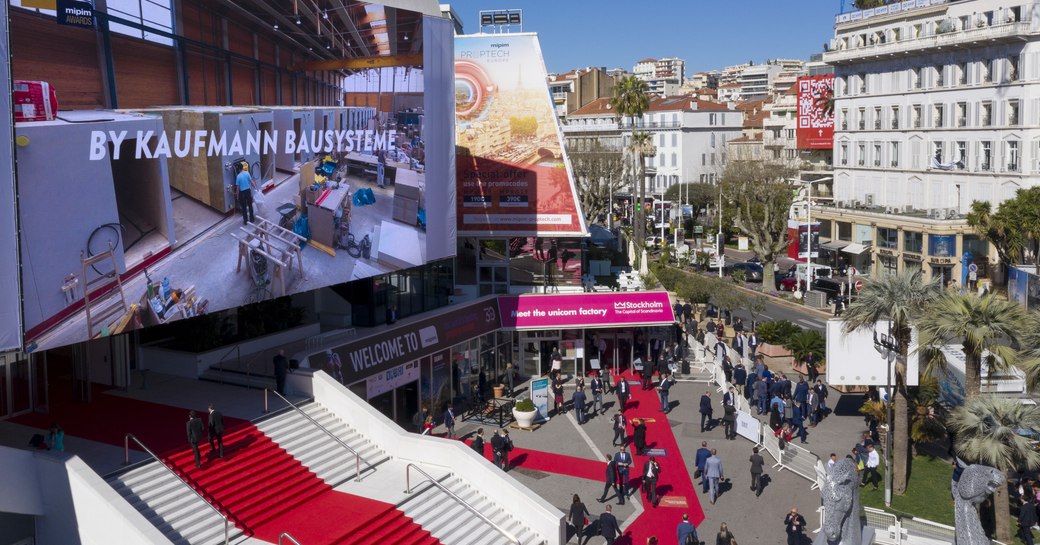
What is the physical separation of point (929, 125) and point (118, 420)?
167 ft

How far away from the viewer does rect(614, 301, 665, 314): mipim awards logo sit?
3556 cm

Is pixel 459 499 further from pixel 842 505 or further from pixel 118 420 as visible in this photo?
pixel 118 420

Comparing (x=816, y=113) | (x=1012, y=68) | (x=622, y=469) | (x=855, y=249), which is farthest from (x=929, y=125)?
(x=622, y=469)

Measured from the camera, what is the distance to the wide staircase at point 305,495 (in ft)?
60.5

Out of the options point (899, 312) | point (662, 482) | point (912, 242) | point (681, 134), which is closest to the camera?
point (899, 312)

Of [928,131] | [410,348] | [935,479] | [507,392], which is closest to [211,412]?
[410,348]

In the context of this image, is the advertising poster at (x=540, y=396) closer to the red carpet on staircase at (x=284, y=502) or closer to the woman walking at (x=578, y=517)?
the woman walking at (x=578, y=517)

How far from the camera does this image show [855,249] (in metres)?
58.3

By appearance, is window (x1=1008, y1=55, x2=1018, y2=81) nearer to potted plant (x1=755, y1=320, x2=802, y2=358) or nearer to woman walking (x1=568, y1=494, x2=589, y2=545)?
potted plant (x1=755, y1=320, x2=802, y2=358)

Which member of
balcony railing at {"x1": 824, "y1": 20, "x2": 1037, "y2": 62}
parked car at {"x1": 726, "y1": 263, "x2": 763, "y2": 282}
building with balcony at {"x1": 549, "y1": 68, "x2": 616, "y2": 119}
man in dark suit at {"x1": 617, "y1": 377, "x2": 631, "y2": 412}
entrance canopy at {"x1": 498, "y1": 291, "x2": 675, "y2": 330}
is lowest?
man in dark suit at {"x1": 617, "y1": 377, "x2": 631, "y2": 412}

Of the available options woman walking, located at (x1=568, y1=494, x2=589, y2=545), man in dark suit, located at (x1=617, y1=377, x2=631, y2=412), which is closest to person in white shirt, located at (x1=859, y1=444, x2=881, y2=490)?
woman walking, located at (x1=568, y1=494, x2=589, y2=545)

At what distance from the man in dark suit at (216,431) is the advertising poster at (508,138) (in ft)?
63.1

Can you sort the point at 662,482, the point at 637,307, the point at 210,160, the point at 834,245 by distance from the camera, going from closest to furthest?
the point at 210,160 < the point at 662,482 < the point at 637,307 < the point at 834,245

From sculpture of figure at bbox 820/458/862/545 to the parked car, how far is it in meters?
43.9
